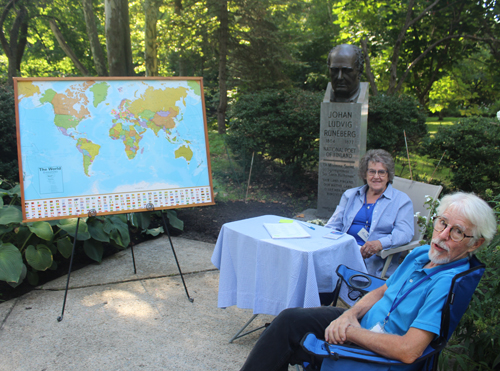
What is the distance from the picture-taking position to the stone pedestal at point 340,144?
565cm

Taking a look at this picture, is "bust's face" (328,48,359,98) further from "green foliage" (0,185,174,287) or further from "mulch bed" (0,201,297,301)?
"green foliage" (0,185,174,287)

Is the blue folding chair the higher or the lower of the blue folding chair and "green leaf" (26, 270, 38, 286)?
the higher

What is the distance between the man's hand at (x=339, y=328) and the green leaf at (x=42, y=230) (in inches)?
115

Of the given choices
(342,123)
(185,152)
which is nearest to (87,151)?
(185,152)

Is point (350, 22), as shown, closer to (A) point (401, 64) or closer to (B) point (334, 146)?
(A) point (401, 64)

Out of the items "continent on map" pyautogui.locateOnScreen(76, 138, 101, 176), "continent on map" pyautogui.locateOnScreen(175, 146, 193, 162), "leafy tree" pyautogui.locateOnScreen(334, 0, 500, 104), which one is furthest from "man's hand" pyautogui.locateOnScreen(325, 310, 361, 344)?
"leafy tree" pyautogui.locateOnScreen(334, 0, 500, 104)

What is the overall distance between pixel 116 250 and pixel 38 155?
1.97 metres

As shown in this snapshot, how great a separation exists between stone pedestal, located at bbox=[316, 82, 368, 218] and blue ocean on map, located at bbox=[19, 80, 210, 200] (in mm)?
2633

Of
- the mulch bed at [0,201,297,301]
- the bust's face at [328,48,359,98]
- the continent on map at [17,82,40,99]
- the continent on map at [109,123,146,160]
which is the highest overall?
the bust's face at [328,48,359,98]

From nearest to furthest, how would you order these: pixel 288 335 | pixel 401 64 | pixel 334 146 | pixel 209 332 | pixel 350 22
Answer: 1. pixel 288 335
2. pixel 209 332
3. pixel 334 146
4. pixel 350 22
5. pixel 401 64

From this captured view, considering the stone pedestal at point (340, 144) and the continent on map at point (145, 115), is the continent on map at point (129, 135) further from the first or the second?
the stone pedestal at point (340, 144)

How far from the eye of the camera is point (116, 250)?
4949 mm

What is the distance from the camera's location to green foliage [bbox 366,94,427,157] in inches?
295

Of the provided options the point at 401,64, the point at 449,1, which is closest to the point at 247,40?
the point at 401,64
